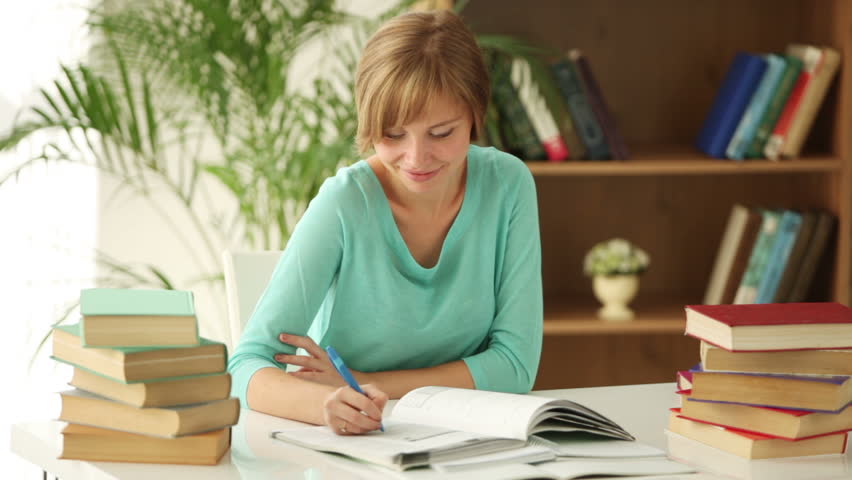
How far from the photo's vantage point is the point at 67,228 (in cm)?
311

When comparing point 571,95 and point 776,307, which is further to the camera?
point 571,95

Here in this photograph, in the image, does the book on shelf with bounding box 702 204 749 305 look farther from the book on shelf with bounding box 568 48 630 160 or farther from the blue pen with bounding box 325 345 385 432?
the blue pen with bounding box 325 345 385 432

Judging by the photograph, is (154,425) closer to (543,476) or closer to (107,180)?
(543,476)

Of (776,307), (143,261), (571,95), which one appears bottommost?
(143,261)

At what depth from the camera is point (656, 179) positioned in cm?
317

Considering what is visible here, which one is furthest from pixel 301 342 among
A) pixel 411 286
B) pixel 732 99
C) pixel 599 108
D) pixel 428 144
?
pixel 732 99

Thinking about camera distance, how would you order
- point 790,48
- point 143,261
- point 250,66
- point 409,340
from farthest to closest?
point 143,261
point 790,48
point 250,66
point 409,340

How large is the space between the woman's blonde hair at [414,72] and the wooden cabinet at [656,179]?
1283 mm

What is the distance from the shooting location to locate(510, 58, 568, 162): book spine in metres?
2.83

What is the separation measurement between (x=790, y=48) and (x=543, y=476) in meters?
2.22

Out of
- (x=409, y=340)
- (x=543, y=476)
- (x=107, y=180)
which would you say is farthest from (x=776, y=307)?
(x=107, y=180)

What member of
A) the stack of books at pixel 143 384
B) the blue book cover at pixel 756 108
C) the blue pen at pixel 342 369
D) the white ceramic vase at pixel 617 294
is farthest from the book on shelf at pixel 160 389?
the blue book cover at pixel 756 108

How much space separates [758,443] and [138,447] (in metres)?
0.73

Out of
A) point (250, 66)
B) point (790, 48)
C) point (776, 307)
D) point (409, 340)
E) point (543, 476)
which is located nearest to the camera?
point (543, 476)
